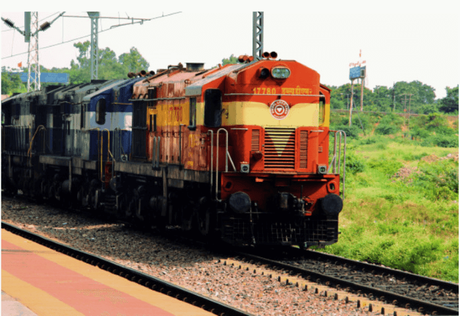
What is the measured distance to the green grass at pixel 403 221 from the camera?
12.3 m

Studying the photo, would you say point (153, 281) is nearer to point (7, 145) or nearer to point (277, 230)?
point (277, 230)

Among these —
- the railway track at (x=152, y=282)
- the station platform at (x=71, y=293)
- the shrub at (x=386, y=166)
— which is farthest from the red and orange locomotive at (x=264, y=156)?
the shrub at (x=386, y=166)

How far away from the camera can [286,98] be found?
12.5m

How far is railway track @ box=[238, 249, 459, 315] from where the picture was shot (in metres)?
8.84

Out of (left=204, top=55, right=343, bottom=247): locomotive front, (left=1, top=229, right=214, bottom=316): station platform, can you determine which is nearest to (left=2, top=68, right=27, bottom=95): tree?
(left=204, top=55, right=343, bottom=247): locomotive front

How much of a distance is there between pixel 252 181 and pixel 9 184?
59.9 ft

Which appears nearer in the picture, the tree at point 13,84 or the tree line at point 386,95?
the tree line at point 386,95

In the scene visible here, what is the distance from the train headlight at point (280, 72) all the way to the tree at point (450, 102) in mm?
75094

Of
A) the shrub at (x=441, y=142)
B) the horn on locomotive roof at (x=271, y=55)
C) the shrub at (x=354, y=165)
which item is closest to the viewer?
the horn on locomotive roof at (x=271, y=55)

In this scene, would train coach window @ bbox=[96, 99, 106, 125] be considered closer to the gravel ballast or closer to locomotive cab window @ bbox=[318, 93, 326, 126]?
the gravel ballast

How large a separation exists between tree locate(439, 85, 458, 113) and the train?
237 feet

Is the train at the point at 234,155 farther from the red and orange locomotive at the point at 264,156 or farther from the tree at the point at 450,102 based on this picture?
the tree at the point at 450,102

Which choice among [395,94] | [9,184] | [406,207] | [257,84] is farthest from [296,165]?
[395,94]

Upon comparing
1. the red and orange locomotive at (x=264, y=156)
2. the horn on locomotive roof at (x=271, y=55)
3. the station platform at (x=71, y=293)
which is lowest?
the station platform at (x=71, y=293)
